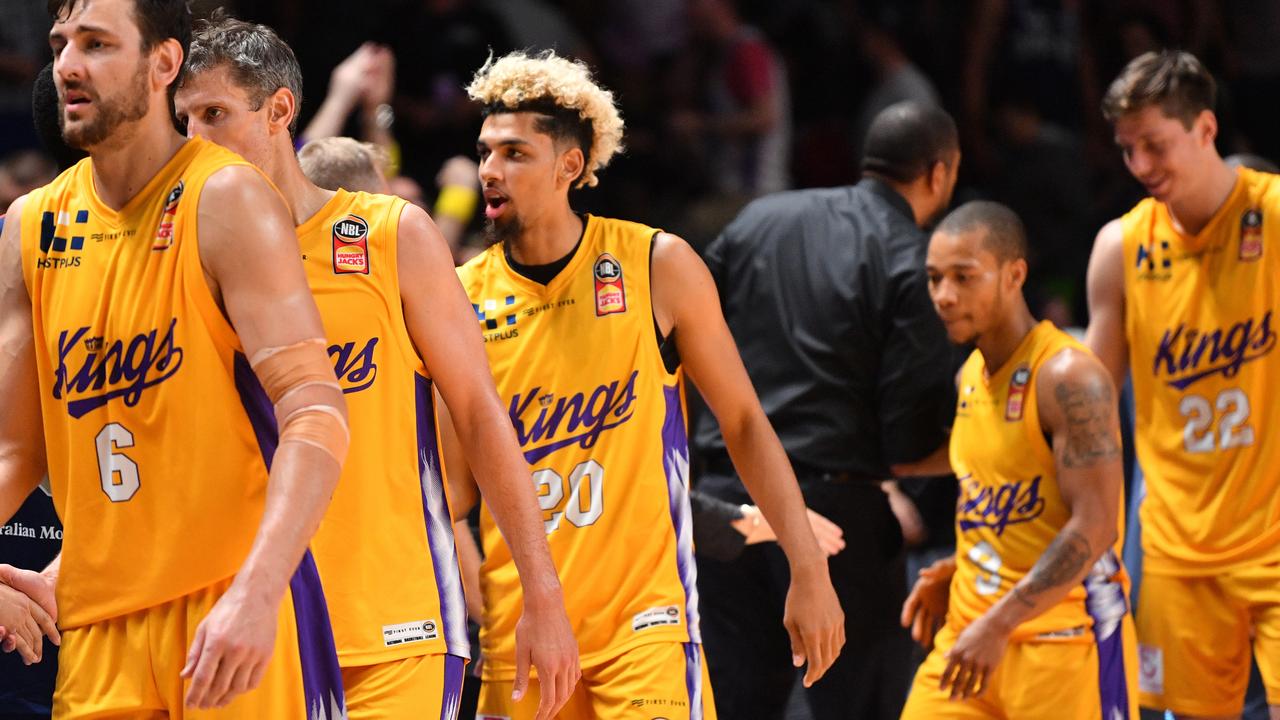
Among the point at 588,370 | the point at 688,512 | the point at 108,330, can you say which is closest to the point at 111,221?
the point at 108,330

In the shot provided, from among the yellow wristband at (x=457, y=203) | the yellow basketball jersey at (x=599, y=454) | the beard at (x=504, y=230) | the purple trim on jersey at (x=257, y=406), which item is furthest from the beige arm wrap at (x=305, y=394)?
the yellow wristband at (x=457, y=203)

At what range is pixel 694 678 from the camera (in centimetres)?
444

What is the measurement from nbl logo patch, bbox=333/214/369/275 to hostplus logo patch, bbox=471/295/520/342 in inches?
33.7

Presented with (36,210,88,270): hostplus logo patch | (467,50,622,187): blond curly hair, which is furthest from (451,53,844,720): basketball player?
(36,210,88,270): hostplus logo patch

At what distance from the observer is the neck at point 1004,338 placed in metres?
5.48

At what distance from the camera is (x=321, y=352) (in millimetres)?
2961

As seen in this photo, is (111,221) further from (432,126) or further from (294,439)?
(432,126)

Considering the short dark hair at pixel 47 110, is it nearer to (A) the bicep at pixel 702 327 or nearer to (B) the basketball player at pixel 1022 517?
(A) the bicep at pixel 702 327

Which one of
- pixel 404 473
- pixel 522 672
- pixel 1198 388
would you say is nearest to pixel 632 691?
pixel 522 672

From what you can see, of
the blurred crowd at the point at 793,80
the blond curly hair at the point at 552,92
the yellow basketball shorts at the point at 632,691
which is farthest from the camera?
the blurred crowd at the point at 793,80

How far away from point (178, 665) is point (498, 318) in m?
1.78

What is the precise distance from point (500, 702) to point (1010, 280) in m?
2.29

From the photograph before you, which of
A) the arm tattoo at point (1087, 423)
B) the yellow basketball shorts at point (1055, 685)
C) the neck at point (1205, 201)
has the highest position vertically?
the neck at point (1205, 201)

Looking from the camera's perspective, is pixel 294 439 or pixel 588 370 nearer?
pixel 294 439
